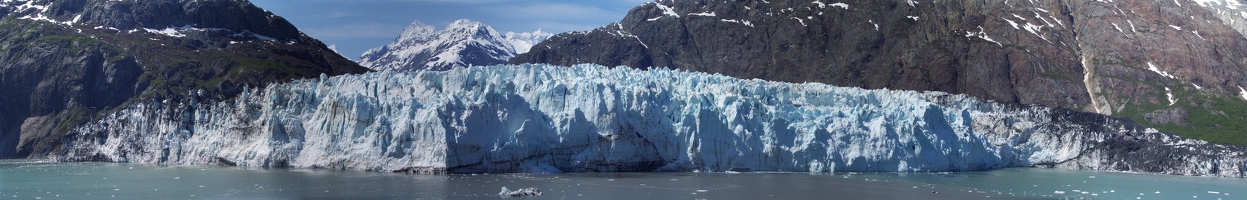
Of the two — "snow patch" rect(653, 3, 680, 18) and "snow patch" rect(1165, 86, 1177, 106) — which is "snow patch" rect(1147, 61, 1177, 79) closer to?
"snow patch" rect(1165, 86, 1177, 106)

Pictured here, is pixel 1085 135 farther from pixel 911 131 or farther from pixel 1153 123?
pixel 1153 123

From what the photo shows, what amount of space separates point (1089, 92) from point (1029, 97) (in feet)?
16.4

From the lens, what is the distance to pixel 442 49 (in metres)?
181

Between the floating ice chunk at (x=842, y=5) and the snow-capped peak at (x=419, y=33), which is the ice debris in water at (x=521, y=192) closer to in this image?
the floating ice chunk at (x=842, y=5)

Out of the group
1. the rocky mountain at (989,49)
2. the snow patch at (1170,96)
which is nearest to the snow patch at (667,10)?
the rocky mountain at (989,49)

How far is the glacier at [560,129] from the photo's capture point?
156ft

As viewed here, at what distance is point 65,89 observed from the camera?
3214 inches

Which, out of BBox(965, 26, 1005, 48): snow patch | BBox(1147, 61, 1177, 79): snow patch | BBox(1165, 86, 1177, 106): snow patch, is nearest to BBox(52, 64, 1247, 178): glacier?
BBox(1165, 86, 1177, 106): snow patch

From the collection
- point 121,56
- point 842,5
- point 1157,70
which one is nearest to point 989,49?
point 1157,70

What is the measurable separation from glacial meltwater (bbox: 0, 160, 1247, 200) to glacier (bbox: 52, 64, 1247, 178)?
150cm

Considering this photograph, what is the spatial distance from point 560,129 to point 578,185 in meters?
6.59

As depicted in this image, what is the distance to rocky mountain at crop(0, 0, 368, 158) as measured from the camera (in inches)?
3147

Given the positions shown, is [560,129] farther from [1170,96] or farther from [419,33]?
[419,33]

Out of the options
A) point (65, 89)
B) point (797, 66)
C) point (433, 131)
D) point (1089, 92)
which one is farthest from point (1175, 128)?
point (65, 89)
